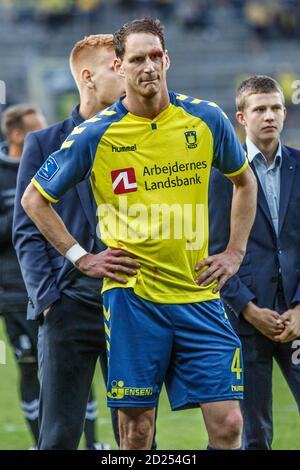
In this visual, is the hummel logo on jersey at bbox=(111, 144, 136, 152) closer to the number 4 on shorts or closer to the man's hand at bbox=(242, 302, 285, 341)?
the number 4 on shorts

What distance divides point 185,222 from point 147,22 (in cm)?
90

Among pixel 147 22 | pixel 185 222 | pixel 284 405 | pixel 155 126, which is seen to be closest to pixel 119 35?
pixel 147 22

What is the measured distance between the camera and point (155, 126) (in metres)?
4.85

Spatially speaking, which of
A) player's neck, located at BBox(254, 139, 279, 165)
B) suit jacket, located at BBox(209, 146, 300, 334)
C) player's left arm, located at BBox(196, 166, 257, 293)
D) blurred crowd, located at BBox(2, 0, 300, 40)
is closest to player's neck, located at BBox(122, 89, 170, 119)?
player's left arm, located at BBox(196, 166, 257, 293)

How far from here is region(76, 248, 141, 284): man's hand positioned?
4.83 meters

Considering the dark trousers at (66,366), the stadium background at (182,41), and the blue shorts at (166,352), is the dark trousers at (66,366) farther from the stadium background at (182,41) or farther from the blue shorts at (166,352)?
the stadium background at (182,41)

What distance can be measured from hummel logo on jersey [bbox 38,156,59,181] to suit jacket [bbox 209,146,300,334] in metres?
1.06

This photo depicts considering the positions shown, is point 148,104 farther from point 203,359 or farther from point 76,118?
point 203,359

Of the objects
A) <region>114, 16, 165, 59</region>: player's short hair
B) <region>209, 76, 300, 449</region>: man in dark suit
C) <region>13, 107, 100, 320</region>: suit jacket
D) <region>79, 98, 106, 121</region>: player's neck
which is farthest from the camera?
<region>79, 98, 106, 121</region>: player's neck

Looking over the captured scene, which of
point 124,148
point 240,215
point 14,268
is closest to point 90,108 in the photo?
point 124,148

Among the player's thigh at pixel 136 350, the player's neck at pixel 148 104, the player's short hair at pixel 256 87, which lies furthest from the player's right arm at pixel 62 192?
the player's short hair at pixel 256 87

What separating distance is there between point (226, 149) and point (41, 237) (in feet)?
3.83

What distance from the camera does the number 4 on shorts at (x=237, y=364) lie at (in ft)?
15.9
